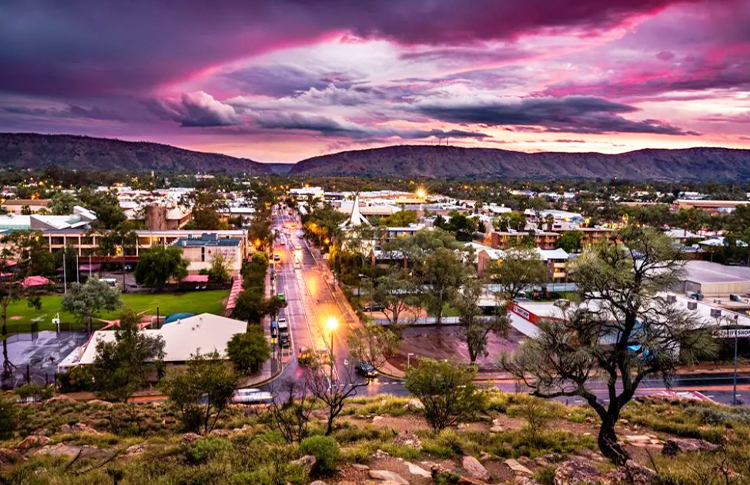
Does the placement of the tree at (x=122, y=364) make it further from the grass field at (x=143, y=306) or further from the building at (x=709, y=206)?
the building at (x=709, y=206)

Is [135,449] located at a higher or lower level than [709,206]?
lower

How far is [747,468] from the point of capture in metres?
12.8

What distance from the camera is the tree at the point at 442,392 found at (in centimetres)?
2011

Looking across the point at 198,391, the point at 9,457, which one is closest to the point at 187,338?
the point at 198,391

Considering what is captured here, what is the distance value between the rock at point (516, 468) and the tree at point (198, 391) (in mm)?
11191

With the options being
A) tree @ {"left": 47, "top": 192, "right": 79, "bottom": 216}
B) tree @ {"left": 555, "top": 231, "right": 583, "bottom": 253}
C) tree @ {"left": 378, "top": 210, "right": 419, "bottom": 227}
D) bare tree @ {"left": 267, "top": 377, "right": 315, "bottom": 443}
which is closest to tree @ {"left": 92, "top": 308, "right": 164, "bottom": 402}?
bare tree @ {"left": 267, "top": 377, "right": 315, "bottom": 443}

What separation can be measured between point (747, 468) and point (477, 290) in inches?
1105

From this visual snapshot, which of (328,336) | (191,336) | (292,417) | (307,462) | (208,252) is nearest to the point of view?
(307,462)

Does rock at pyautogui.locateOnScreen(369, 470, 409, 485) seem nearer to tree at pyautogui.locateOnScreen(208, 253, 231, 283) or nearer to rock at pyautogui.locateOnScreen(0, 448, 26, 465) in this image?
rock at pyautogui.locateOnScreen(0, 448, 26, 465)

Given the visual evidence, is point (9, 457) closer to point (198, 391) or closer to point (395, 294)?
point (198, 391)

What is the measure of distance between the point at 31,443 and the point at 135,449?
439 cm

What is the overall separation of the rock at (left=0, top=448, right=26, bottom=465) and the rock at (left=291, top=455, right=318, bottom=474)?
880cm

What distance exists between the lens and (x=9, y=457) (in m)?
15.4

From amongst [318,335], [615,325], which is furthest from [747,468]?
[318,335]
